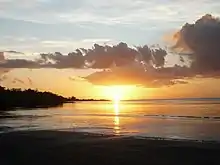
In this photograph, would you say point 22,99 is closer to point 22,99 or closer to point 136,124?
point 22,99

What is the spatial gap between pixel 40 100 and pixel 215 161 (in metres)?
160

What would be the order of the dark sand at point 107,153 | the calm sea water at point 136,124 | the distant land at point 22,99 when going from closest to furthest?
the dark sand at point 107,153 < the calm sea water at point 136,124 < the distant land at point 22,99

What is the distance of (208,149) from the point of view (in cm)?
2378

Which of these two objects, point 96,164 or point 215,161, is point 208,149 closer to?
point 215,161

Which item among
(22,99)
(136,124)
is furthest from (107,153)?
(22,99)

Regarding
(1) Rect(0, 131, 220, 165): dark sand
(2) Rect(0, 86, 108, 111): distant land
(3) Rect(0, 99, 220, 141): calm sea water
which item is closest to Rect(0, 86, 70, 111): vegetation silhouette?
(2) Rect(0, 86, 108, 111): distant land

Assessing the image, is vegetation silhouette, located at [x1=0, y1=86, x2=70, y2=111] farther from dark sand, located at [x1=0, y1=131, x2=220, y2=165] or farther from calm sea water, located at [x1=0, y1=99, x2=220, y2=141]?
dark sand, located at [x1=0, y1=131, x2=220, y2=165]

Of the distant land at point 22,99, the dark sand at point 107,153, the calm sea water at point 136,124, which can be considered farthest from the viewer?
the distant land at point 22,99

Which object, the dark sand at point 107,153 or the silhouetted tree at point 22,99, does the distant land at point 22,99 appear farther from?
the dark sand at point 107,153

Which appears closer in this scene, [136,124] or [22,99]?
[136,124]

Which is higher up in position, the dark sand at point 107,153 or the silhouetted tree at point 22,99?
the silhouetted tree at point 22,99

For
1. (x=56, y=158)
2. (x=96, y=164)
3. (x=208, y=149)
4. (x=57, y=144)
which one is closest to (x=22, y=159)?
(x=56, y=158)

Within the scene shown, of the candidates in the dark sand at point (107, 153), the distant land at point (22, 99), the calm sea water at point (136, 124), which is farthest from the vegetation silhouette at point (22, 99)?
the dark sand at point (107, 153)

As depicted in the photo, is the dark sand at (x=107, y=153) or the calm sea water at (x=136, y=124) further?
the calm sea water at (x=136, y=124)
